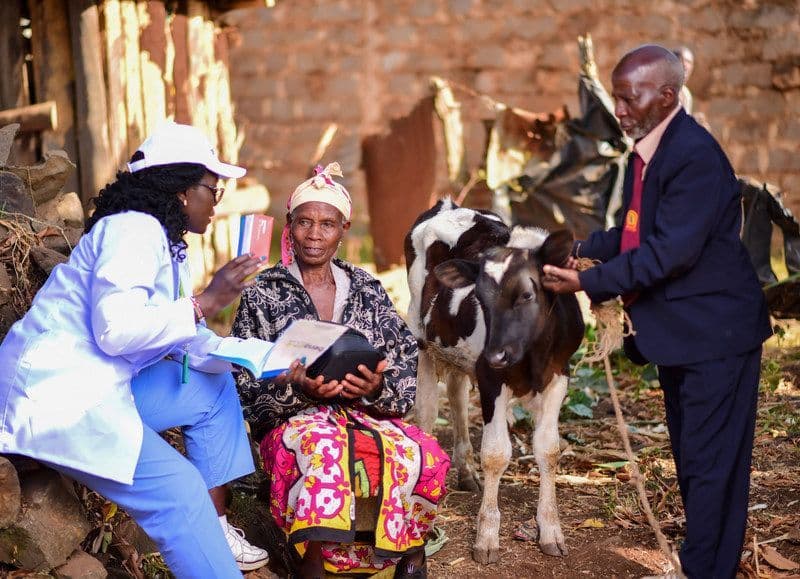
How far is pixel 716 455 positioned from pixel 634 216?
1.04m

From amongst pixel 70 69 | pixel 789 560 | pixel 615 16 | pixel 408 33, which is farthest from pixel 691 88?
pixel 789 560

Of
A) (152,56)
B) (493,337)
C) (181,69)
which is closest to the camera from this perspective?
(493,337)

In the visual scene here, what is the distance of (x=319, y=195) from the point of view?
195 inches

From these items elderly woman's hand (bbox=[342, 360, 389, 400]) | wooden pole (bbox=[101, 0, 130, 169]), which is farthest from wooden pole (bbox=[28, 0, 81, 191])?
elderly woman's hand (bbox=[342, 360, 389, 400])

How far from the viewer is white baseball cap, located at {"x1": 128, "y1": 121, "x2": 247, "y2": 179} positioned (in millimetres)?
4160

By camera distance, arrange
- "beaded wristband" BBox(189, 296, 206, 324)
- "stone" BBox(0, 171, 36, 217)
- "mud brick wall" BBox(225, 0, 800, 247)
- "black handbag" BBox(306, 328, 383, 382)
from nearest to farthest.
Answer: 1. "beaded wristband" BBox(189, 296, 206, 324)
2. "black handbag" BBox(306, 328, 383, 382)
3. "stone" BBox(0, 171, 36, 217)
4. "mud brick wall" BBox(225, 0, 800, 247)

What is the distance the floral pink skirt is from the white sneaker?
28 cm

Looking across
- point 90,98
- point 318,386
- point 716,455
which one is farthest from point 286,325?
point 90,98

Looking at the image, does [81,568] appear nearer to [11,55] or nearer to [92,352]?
[92,352]

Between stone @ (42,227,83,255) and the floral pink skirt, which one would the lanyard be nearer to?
the floral pink skirt

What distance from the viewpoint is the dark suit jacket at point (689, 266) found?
4.11 metres

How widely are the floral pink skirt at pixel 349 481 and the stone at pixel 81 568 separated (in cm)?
79

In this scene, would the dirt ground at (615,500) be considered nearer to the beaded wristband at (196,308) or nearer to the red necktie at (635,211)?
the beaded wristband at (196,308)

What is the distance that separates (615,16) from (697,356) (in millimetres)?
7355
